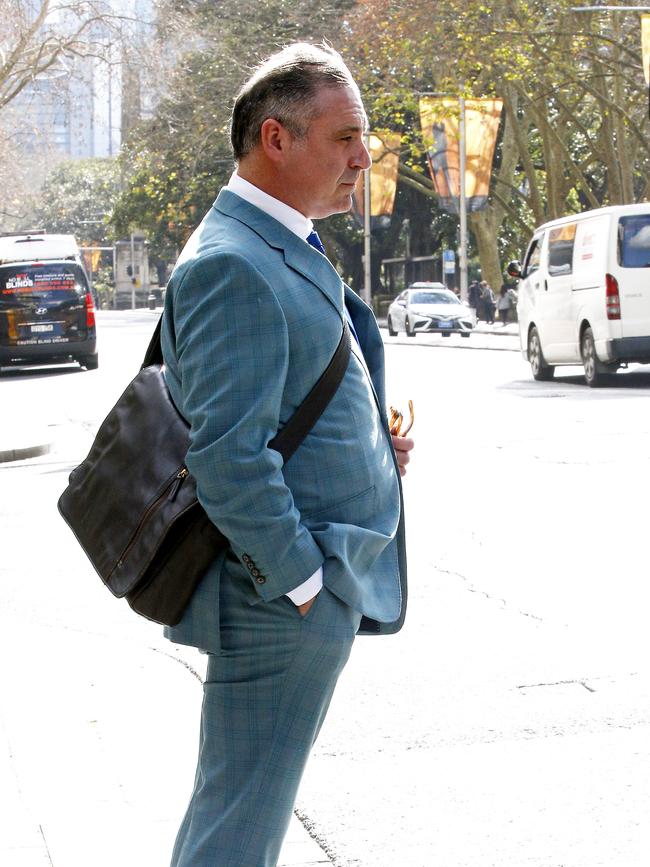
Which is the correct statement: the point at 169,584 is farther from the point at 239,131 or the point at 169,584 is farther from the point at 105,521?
the point at 239,131

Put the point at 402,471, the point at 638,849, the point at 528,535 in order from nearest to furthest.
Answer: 1. the point at 402,471
2. the point at 638,849
3. the point at 528,535

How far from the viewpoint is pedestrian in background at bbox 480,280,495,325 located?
51.1m

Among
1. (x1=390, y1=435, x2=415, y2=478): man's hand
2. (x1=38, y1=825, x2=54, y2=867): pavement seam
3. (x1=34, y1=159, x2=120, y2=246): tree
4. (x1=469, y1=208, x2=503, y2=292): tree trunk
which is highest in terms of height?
(x1=34, y1=159, x2=120, y2=246): tree

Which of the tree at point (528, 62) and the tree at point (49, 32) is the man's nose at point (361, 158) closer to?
the tree at point (528, 62)

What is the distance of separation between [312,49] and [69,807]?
7.09ft

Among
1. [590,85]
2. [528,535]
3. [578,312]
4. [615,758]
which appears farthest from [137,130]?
[615,758]

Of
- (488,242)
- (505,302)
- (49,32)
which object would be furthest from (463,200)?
(49,32)

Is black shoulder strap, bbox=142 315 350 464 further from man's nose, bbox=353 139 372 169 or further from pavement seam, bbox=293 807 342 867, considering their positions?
pavement seam, bbox=293 807 342 867

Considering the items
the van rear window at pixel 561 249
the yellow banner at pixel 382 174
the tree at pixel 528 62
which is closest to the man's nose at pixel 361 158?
the van rear window at pixel 561 249

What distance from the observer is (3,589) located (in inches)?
287

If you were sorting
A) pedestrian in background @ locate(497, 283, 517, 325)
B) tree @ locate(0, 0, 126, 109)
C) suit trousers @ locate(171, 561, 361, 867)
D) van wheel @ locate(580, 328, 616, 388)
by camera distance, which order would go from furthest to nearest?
pedestrian in background @ locate(497, 283, 517, 325) < tree @ locate(0, 0, 126, 109) < van wheel @ locate(580, 328, 616, 388) < suit trousers @ locate(171, 561, 361, 867)

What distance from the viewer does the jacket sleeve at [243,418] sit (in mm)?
2355

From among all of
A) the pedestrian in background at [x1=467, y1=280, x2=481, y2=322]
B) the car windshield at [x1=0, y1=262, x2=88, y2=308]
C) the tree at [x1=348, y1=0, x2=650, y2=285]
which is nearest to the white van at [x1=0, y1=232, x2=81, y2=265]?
the car windshield at [x1=0, y1=262, x2=88, y2=308]

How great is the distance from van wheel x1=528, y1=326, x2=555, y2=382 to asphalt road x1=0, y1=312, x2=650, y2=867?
9275 mm
